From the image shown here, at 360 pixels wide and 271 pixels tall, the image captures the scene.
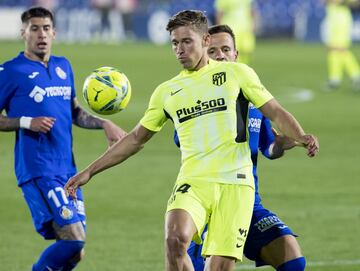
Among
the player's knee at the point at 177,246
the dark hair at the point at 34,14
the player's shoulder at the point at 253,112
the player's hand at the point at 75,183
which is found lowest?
the player's knee at the point at 177,246

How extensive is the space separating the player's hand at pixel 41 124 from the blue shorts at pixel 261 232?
1.72 meters

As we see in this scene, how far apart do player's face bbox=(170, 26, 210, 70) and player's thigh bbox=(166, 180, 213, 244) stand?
828 millimetres

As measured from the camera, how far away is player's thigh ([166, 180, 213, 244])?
719 centimetres

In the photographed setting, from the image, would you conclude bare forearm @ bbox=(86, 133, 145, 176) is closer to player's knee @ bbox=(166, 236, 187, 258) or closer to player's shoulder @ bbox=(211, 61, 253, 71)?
player's shoulder @ bbox=(211, 61, 253, 71)

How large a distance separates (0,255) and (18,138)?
2.00 meters

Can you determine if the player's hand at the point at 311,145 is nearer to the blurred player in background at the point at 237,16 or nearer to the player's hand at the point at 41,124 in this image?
the player's hand at the point at 41,124

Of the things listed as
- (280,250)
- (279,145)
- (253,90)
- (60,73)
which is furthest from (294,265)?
(60,73)

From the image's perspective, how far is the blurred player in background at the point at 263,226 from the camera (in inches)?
311

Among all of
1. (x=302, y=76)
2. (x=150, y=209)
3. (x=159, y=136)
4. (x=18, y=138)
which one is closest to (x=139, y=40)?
(x=302, y=76)

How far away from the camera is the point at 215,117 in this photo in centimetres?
745

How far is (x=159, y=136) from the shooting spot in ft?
63.3

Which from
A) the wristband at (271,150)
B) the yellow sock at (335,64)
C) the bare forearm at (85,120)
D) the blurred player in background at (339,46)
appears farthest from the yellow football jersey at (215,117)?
the yellow sock at (335,64)

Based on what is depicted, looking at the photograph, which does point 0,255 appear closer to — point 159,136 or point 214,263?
point 214,263

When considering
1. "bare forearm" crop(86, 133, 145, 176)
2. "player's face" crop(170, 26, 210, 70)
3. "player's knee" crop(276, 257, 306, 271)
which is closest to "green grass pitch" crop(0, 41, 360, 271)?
"player's knee" crop(276, 257, 306, 271)
